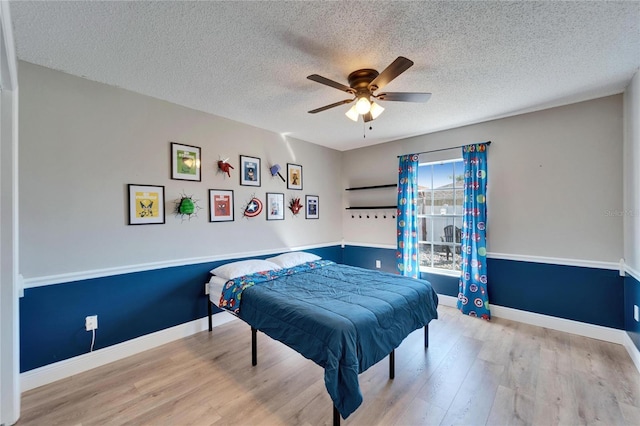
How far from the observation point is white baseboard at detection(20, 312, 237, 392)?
2.10m

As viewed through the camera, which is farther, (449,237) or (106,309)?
(449,237)

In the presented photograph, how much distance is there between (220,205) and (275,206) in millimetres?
846

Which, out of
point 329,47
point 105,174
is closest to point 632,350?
point 329,47

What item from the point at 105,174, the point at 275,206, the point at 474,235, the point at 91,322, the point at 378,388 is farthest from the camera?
the point at 275,206

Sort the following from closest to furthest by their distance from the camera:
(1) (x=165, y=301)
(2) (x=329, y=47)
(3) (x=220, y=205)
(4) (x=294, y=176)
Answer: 1. (2) (x=329, y=47)
2. (1) (x=165, y=301)
3. (3) (x=220, y=205)
4. (4) (x=294, y=176)

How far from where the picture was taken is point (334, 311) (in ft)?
6.27

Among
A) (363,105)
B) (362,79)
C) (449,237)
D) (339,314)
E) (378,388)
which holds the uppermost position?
(362,79)

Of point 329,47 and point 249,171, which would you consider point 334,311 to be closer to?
point 329,47

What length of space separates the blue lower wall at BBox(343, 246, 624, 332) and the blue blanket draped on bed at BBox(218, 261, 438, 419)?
1419 mm

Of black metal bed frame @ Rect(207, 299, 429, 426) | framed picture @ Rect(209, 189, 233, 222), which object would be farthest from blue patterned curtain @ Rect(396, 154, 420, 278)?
framed picture @ Rect(209, 189, 233, 222)

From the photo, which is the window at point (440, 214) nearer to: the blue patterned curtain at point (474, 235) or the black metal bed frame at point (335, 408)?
the blue patterned curtain at point (474, 235)

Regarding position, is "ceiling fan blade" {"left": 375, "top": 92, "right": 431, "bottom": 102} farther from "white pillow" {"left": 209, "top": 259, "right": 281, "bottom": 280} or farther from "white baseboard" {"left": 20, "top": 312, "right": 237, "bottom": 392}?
"white baseboard" {"left": 20, "top": 312, "right": 237, "bottom": 392}

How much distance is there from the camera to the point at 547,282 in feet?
10.0

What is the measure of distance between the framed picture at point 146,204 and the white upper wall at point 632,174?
4403 mm
